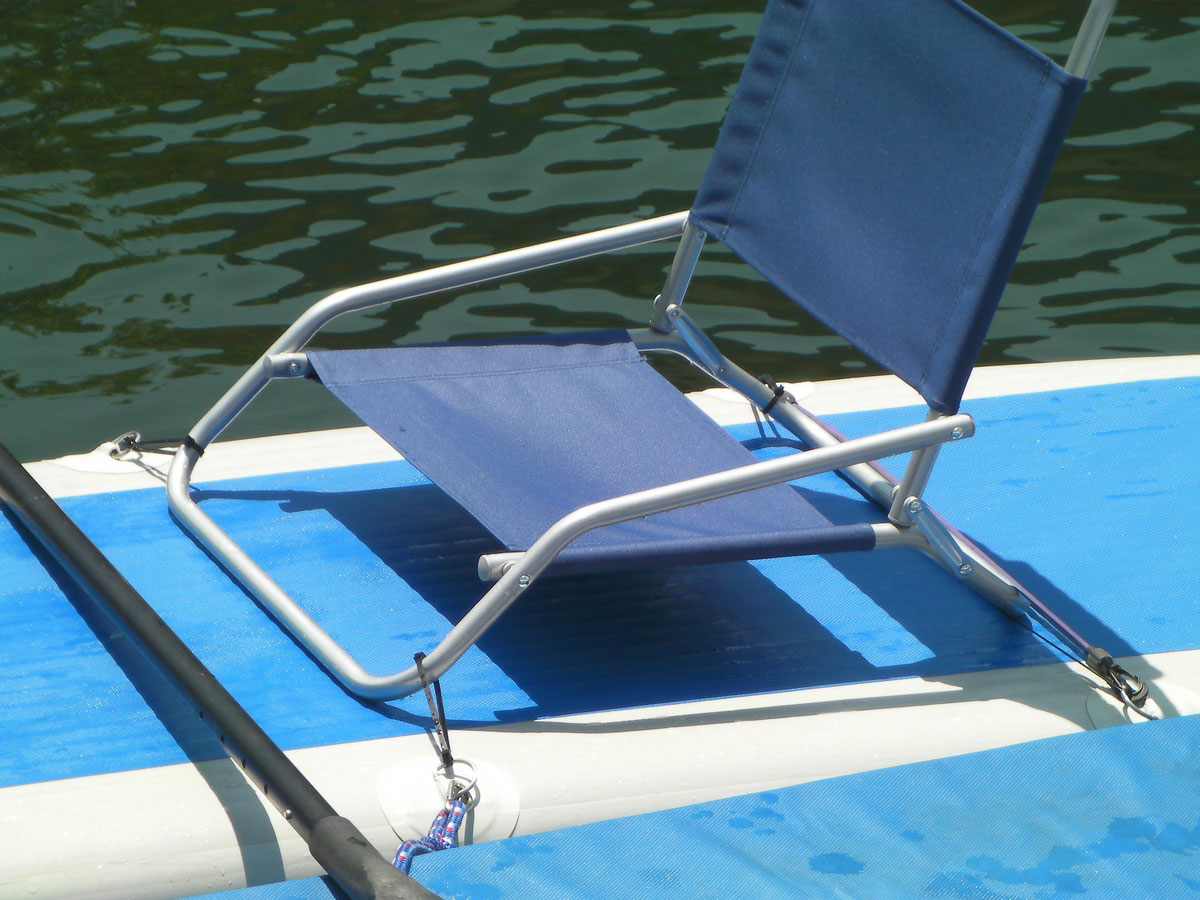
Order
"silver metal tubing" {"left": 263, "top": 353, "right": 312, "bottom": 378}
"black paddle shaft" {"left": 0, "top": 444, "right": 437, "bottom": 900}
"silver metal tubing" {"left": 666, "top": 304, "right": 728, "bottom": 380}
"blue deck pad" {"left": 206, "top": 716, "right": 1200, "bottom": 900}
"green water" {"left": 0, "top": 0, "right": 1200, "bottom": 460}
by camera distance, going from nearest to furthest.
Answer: "black paddle shaft" {"left": 0, "top": 444, "right": 437, "bottom": 900} → "blue deck pad" {"left": 206, "top": 716, "right": 1200, "bottom": 900} → "silver metal tubing" {"left": 263, "top": 353, "right": 312, "bottom": 378} → "silver metal tubing" {"left": 666, "top": 304, "right": 728, "bottom": 380} → "green water" {"left": 0, "top": 0, "right": 1200, "bottom": 460}

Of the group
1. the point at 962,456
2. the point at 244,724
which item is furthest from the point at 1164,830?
the point at 244,724

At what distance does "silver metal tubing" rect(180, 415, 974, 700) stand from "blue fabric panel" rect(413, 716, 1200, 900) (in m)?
0.30

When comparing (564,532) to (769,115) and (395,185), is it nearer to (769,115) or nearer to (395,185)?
(769,115)

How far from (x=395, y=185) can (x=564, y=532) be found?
3.61m

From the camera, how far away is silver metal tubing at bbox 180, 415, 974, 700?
80.3 inches

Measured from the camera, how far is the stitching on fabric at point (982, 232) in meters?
2.27

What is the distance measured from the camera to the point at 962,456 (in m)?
2.99

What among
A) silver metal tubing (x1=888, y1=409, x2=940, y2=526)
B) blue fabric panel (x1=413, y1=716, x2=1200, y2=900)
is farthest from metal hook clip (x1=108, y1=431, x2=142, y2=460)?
silver metal tubing (x1=888, y1=409, x2=940, y2=526)

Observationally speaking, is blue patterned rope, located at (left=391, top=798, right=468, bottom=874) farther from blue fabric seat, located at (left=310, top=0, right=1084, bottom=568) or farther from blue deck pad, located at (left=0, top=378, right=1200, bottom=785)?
blue fabric seat, located at (left=310, top=0, right=1084, bottom=568)

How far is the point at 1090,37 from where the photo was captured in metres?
2.22

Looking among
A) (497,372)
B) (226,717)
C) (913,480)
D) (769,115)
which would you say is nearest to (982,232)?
(913,480)

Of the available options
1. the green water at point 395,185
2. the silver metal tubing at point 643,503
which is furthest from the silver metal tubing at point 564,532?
the green water at point 395,185

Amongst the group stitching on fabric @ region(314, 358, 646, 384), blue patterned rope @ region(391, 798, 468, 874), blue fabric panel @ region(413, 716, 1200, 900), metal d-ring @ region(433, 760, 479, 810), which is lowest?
blue patterned rope @ region(391, 798, 468, 874)

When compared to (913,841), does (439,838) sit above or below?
below
